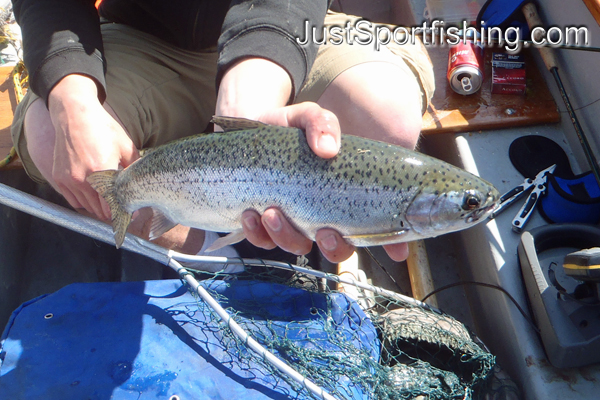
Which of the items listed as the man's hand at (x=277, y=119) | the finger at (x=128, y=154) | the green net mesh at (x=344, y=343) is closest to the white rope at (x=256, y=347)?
the green net mesh at (x=344, y=343)

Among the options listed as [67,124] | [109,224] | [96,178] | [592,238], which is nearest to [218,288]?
[109,224]

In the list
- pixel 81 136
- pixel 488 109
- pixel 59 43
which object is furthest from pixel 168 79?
pixel 488 109

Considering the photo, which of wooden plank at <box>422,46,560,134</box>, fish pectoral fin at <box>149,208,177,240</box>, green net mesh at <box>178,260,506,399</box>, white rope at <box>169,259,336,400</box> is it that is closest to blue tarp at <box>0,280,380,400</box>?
green net mesh at <box>178,260,506,399</box>

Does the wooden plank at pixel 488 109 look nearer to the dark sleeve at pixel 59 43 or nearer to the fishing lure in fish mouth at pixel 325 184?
the fishing lure in fish mouth at pixel 325 184

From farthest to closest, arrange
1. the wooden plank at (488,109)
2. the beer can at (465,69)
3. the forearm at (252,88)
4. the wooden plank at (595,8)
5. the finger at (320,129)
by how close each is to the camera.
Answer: the beer can at (465,69) < the wooden plank at (488,109) < the wooden plank at (595,8) < the forearm at (252,88) < the finger at (320,129)

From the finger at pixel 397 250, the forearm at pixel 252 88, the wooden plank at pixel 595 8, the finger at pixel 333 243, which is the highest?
the wooden plank at pixel 595 8

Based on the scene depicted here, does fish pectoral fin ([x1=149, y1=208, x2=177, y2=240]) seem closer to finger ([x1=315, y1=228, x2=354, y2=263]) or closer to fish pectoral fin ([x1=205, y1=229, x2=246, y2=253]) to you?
fish pectoral fin ([x1=205, y1=229, x2=246, y2=253])
